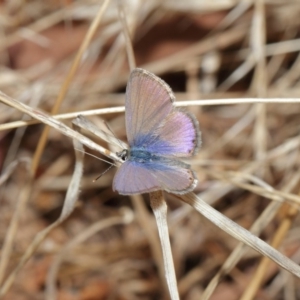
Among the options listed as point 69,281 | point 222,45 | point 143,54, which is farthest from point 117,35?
point 69,281

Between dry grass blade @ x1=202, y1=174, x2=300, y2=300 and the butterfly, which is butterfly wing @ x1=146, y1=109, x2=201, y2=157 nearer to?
the butterfly

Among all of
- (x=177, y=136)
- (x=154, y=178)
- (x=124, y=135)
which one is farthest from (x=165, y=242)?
(x=124, y=135)

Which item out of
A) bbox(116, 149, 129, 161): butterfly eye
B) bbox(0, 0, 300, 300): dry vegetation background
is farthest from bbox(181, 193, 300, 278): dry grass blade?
bbox(0, 0, 300, 300): dry vegetation background

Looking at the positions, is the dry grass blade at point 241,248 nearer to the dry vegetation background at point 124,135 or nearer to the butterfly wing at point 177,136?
the butterfly wing at point 177,136

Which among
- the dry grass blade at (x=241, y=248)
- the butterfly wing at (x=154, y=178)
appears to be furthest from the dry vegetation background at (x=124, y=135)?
the butterfly wing at (x=154, y=178)

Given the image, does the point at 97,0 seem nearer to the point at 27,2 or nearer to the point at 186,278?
the point at 27,2
